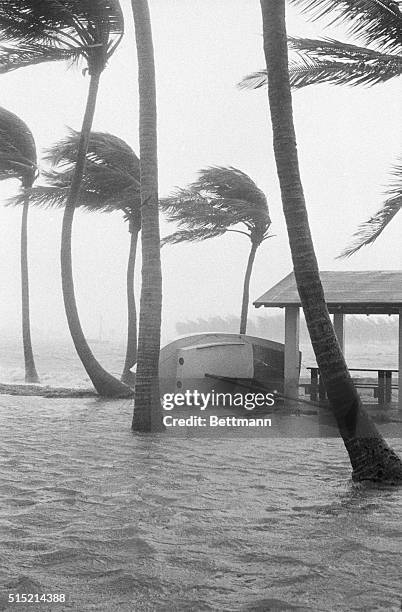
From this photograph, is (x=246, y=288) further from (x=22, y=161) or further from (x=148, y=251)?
(x=148, y=251)

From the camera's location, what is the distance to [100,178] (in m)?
22.6

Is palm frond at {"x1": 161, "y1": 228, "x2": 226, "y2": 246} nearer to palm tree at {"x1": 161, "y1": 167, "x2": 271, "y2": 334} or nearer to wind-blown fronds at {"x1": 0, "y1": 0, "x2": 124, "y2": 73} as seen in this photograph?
palm tree at {"x1": 161, "y1": 167, "x2": 271, "y2": 334}

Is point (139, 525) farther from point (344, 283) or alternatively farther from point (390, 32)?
point (344, 283)

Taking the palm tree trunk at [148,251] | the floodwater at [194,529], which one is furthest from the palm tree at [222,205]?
the floodwater at [194,529]

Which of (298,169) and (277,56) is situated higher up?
(277,56)

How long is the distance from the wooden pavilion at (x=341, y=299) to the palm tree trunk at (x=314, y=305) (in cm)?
650

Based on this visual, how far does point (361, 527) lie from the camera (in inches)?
260

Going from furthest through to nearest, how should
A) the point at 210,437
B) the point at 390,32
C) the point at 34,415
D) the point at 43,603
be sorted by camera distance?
the point at 34,415, the point at 210,437, the point at 390,32, the point at 43,603

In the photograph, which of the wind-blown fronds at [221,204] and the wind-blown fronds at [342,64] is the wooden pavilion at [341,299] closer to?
the wind-blown fronds at [342,64]

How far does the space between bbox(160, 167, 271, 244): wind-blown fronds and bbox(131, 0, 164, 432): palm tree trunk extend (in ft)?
41.6

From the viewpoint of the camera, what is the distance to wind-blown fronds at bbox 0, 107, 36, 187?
75.8 ft

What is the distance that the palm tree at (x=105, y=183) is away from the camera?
22109 millimetres

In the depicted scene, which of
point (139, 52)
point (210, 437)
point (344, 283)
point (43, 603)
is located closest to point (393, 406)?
point (344, 283)

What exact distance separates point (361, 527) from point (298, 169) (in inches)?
161
